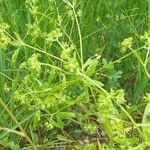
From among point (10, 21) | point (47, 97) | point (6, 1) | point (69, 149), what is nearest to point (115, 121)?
point (47, 97)

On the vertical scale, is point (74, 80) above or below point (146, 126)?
above

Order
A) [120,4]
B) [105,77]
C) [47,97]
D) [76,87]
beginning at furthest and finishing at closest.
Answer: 1. [120,4]
2. [105,77]
3. [76,87]
4. [47,97]

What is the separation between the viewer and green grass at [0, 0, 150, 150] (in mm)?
1567

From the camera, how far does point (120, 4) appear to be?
92.4 inches

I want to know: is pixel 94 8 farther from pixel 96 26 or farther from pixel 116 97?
pixel 116 97

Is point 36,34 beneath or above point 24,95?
above

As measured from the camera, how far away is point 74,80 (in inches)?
62.4

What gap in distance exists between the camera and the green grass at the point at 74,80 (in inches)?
61.7

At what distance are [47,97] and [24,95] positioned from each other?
0.08 m

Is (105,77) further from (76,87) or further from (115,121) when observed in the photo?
(115,121)

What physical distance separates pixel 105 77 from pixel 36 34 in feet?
1.36

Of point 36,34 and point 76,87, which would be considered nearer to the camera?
point 36,34

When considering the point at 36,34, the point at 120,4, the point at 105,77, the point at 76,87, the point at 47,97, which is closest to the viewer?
the point at 47,97

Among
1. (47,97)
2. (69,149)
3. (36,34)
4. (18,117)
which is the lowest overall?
(69,149)
